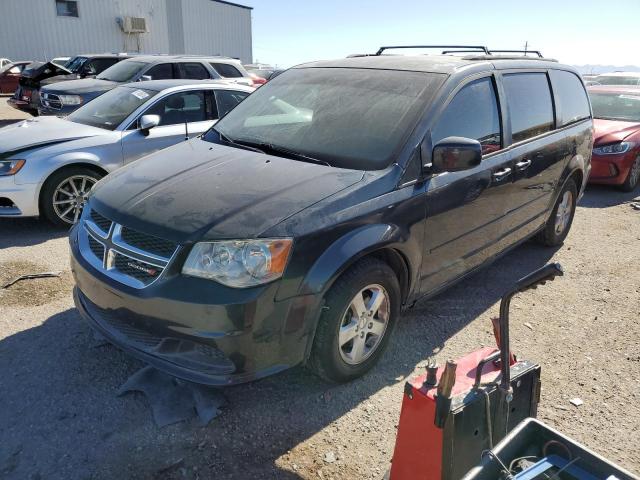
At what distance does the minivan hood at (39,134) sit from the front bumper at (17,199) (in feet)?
0.96

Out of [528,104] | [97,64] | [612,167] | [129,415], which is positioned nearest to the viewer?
[129,415]

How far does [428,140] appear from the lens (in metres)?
3.10

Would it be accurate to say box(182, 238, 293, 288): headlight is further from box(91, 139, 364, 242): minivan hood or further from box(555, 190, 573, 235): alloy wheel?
box(555, 190, 573, 235): alloy wheel

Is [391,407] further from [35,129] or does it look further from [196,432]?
[35,129]

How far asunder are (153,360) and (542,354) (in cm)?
245

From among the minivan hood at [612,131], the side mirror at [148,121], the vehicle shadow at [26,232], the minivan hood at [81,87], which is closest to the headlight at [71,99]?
the minivan hood at [81,87]

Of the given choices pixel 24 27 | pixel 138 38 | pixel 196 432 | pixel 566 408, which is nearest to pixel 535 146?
pixel 566 408

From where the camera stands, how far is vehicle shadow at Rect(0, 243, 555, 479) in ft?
7.89

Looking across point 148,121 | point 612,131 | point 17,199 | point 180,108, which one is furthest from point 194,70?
point 612,131

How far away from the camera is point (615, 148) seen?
7.93m

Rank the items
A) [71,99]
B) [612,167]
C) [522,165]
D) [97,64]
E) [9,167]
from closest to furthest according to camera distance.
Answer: [522,165]
[9,167]
[612,167]
[71,99]
[97,64]

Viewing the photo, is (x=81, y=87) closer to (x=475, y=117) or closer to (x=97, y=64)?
(x=97, y=64)

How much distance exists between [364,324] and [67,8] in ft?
101

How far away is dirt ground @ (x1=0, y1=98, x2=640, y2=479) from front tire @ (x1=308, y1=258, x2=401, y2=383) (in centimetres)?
17
